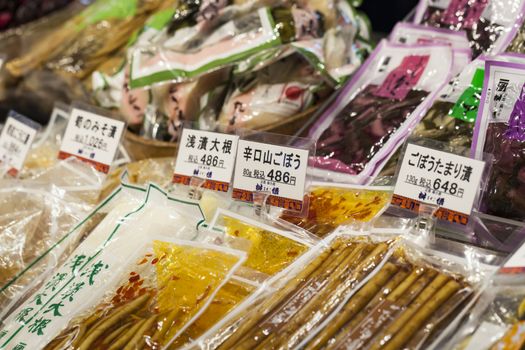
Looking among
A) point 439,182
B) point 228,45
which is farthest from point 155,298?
point 228,45

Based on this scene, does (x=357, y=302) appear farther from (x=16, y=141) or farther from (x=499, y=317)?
(x=16, y=141)

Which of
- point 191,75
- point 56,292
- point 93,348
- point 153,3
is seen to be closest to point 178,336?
point 93,348

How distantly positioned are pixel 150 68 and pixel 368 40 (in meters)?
0.73

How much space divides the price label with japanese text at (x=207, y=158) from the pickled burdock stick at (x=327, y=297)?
0.39 metres

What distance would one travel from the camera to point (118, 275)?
116cm

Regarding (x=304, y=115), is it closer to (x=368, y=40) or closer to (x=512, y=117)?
(x=368, y=40)

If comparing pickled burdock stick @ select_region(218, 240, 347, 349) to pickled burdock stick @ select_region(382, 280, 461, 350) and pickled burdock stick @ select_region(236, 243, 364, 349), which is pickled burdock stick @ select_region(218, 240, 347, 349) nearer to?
pickled burdock stick @ select_region(236, 243, 364, 349)

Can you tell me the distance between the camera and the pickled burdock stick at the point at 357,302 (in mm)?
949

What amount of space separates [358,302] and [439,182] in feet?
0.97

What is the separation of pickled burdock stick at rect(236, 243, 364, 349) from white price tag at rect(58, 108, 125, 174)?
0.74 meters

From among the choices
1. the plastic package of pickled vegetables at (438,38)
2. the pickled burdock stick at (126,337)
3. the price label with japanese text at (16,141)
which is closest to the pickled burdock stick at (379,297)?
the pickled burdock stick at (126,337)

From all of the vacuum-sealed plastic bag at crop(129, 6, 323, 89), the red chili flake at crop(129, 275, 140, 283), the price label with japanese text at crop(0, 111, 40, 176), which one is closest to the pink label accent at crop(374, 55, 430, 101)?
the vacuum-sealed plastic bag at crop(129, 6, 323, 89)

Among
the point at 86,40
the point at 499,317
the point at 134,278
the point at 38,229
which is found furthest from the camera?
the point at 86,40

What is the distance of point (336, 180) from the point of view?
1439 millimetres
